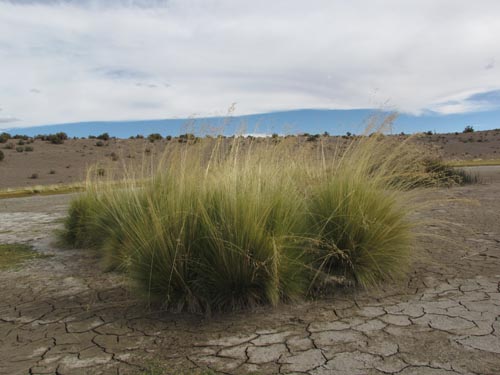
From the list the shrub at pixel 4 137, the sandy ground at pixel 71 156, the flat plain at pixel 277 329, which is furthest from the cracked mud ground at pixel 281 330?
the shrub at pixel 4 137

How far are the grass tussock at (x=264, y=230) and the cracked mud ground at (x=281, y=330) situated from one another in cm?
23

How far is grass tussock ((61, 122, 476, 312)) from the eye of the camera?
3.74 m

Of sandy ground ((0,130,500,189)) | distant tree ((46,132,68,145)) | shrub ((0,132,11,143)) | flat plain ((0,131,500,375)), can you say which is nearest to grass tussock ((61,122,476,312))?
flat plain ((0,131,500,375))

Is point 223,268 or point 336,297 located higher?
point 223,268

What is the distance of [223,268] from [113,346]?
3.50 ft

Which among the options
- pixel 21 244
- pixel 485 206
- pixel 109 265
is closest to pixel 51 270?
pixel 109 265

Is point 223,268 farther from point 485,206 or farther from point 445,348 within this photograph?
point 485,206

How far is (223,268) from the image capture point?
3.71m

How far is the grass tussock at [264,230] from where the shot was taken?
3.74 m

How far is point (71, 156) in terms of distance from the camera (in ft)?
119

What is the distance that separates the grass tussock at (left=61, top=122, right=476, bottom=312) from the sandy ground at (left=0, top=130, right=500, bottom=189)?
65.5 feet

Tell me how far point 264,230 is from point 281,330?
88 cm

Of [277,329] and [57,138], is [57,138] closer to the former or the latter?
[57,138]

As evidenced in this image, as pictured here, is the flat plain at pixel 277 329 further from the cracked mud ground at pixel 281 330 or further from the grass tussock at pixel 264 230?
the grass tussock at pixel 264 230
